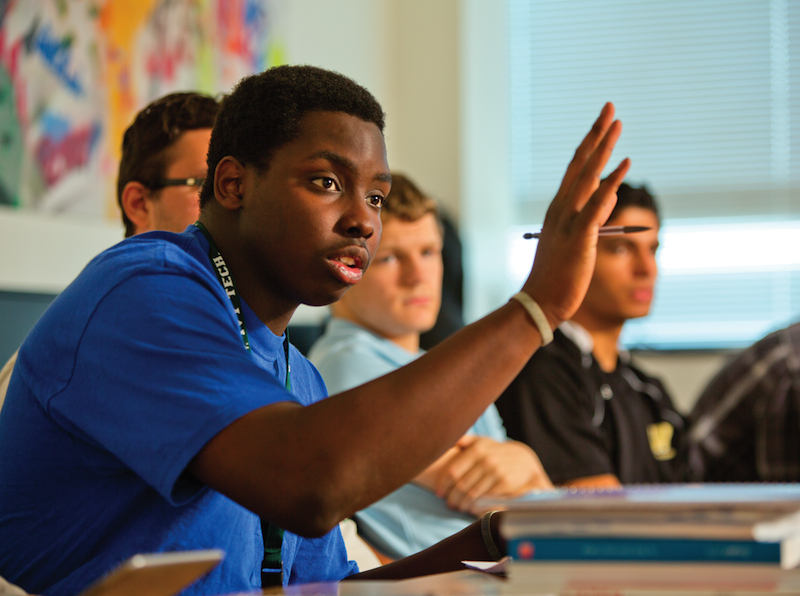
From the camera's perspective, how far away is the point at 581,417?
2.27m

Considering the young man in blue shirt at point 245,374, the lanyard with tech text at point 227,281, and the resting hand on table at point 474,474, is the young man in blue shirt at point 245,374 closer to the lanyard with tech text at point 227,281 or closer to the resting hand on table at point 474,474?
the lanyard with tech text at point 227,281

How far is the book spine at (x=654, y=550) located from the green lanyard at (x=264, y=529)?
1.31 feet

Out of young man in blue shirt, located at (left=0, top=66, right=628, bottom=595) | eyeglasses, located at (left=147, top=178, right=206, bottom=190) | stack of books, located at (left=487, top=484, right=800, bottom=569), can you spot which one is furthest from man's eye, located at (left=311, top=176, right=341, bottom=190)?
eyeglasses, located at (left=147, top=178, right=206, bottom=190)

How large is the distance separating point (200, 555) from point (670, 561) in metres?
0.33

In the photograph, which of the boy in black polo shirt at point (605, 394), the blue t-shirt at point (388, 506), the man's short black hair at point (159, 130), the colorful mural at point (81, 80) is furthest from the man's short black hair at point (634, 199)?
the man's short black hair at point (159, 130)

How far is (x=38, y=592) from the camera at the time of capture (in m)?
0.81

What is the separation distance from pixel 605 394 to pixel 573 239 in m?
1.72

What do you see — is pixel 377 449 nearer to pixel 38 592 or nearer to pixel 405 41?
pixel 38 592

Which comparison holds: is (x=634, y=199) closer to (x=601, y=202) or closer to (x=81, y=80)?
(x=81, y=80)

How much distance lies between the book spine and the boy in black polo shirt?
5.22 feet

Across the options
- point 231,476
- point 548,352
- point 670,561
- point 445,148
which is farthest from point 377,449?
point 445,148

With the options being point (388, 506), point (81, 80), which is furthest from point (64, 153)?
point (388, 506)

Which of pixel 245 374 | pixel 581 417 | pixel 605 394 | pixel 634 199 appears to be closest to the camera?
→ pixel 245 374

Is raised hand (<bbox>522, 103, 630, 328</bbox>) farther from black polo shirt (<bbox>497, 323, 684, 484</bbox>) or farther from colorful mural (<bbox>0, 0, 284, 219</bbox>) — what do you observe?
black polo shirt (<bbox>497, 323, 684, 484</bbox>)
